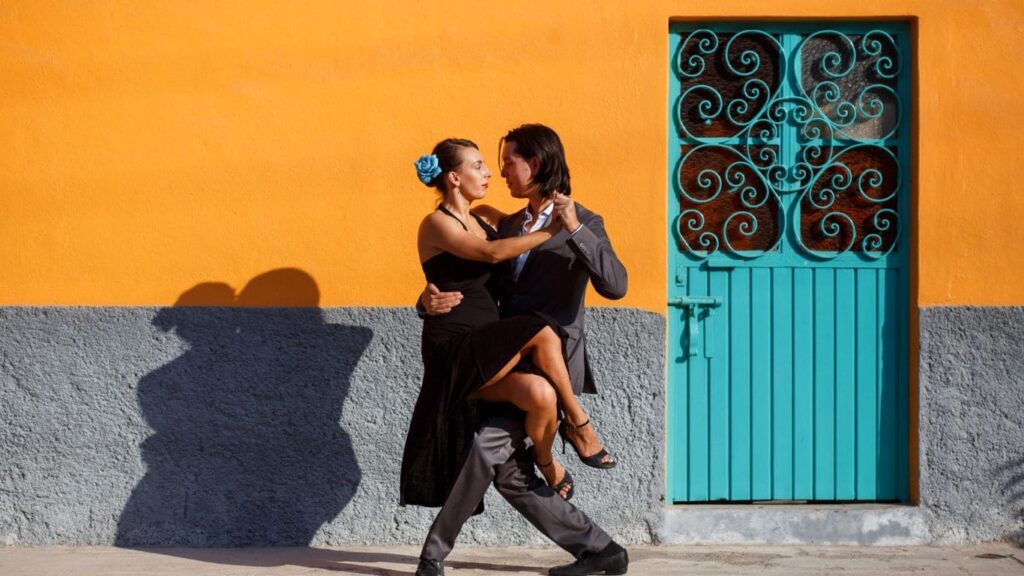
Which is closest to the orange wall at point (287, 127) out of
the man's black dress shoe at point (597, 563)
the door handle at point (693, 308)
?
the door handle at point (693, 308)

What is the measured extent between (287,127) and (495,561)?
222cm

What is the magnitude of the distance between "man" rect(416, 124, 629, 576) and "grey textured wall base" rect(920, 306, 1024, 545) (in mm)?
1761

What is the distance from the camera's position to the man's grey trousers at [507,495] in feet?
17.1

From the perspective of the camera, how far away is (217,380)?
617cm

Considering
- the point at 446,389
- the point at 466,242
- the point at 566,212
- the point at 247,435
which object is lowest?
the point at 247,435

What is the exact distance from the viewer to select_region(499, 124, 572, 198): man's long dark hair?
5305 mm

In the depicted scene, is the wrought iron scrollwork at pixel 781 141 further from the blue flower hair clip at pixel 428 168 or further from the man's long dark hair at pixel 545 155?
the blue flower hair clip at pixel 428 168

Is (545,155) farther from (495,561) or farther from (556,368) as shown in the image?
(495,561)

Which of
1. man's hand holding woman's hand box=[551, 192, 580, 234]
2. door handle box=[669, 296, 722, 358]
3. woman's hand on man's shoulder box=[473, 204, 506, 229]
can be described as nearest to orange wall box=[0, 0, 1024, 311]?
door handle box=[669, 296, 722, 358]

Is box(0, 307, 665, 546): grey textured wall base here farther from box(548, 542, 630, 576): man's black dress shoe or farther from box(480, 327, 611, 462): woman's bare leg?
box(480, 327, 611, 462): woman's bare leg

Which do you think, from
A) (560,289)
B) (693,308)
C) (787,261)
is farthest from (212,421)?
(787,261)

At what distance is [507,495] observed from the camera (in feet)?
17.5

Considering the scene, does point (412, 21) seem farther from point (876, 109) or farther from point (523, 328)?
point (876, 109)

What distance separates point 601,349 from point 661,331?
0.29 m
